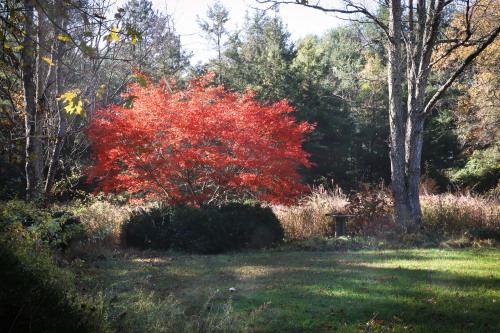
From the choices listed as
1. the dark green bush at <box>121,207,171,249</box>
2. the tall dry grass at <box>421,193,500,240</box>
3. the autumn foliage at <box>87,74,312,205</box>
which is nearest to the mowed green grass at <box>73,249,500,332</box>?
the dark green bush at <box>121,207,171,249</box>

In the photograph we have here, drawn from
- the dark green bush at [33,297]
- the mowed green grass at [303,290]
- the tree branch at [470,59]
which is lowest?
the mowed green grass at [303,290]

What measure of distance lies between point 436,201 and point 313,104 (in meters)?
14.5

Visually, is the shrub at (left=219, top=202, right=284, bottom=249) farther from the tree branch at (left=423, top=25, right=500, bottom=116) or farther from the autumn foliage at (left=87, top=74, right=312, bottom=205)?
the tree branch at (left=423, top=25, right=500, bottom=116)

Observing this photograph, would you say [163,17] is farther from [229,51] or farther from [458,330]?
[229,51]

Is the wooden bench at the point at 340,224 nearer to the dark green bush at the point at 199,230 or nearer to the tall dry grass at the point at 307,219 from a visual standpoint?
the tall dry grass at the point at 307,219

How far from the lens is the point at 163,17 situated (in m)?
13.5

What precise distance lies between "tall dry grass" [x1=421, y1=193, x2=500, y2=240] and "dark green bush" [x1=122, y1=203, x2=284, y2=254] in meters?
4.02

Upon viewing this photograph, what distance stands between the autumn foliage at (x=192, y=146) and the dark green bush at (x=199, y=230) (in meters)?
0.74

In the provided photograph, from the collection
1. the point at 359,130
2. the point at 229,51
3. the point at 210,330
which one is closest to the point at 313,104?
the point at 359,130

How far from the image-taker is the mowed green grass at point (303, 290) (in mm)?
5141

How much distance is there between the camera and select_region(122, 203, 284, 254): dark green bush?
1080cm

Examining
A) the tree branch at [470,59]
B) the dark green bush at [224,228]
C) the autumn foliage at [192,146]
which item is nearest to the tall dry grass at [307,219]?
the autumn foliage at [192,146]

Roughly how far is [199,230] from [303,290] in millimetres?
4466

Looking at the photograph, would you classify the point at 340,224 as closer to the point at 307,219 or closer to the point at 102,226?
the point at 307,219
